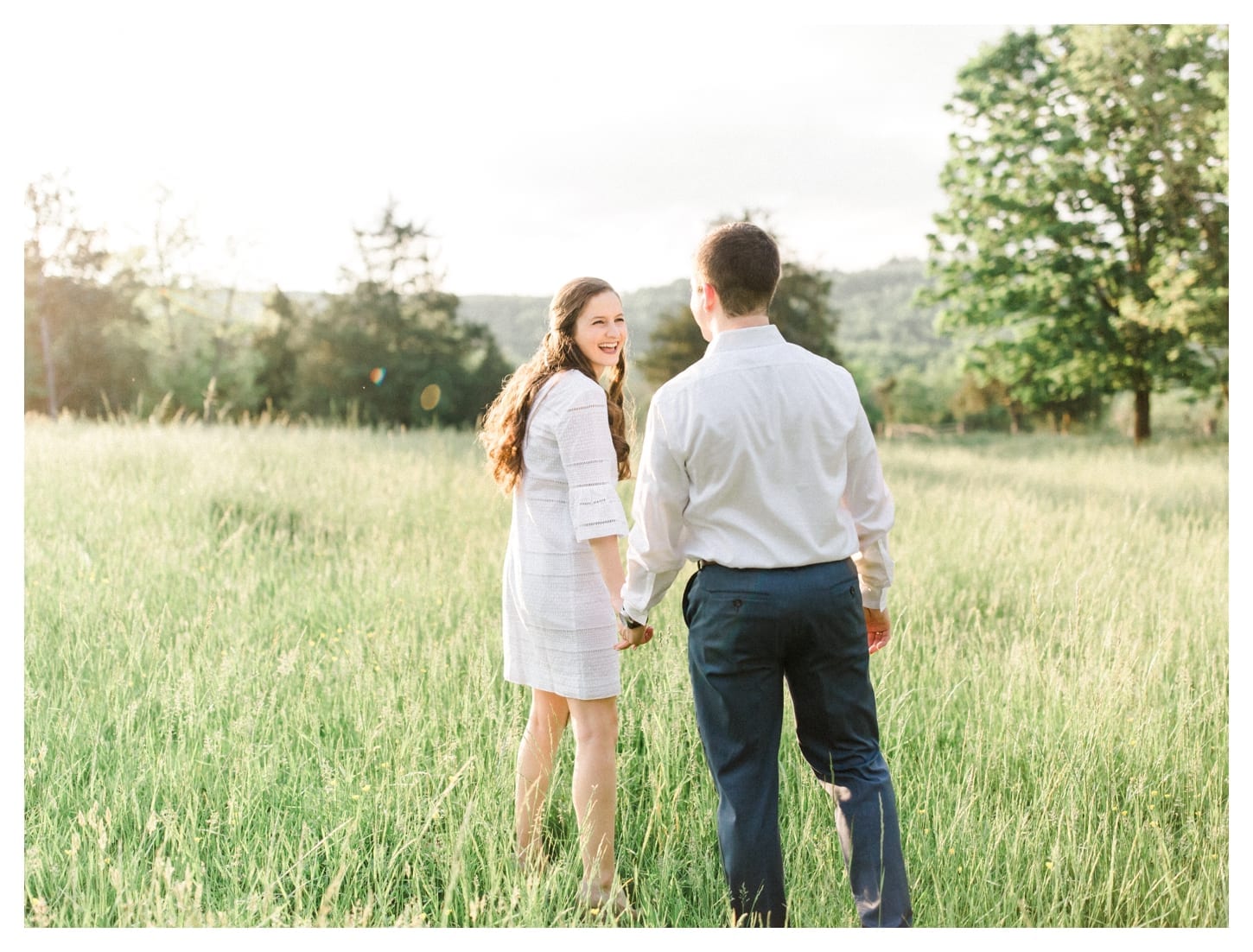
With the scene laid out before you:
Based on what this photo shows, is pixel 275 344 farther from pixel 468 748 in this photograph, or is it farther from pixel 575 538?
pixel 575 538

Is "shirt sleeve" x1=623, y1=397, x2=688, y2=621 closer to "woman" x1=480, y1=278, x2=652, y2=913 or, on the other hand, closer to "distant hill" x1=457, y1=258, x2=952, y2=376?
"woman" x1=480, y1=278, x2=652, y2=913

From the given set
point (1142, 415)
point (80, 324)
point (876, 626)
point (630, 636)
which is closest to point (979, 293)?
point (1142, 415)

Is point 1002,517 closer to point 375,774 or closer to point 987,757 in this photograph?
point 987,757

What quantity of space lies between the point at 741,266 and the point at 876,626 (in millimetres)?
1012

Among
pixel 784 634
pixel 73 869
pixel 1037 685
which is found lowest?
pixel 73 869

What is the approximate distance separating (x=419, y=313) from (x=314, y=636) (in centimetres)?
1533

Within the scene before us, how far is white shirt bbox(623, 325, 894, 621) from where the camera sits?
76.8 inches

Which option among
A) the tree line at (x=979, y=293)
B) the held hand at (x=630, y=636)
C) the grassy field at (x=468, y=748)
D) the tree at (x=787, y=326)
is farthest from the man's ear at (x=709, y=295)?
the tree at (x=787, y=326)

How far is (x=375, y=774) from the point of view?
9.17 ft

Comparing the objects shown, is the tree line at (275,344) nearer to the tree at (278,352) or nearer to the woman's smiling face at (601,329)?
the tree at (278,352)

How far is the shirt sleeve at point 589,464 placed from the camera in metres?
2.13

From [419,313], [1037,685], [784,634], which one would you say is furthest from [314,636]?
[419,313]

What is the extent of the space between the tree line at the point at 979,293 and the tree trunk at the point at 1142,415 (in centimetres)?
4
